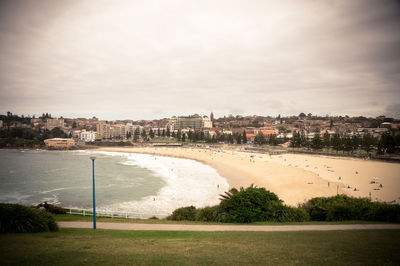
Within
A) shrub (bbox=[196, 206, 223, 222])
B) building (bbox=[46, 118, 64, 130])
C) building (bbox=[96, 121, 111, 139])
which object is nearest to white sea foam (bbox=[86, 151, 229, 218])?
shrub (bbox=[196, 206, 223, 222])

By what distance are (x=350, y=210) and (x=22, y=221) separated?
1590 centimetres

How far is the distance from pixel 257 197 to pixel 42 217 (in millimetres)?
10558

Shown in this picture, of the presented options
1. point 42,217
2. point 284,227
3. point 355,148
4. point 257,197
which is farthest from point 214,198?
point 355,148

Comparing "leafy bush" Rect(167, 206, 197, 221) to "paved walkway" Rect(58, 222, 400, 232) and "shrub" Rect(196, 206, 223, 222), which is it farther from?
"paved walkway" Rect(58, 222, 400, 232)

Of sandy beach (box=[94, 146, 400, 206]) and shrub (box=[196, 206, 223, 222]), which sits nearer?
shrub (box=[196, 206, 223, 222])

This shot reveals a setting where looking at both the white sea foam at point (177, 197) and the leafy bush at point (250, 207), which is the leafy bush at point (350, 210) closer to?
the leafy bush at point (250, 207)

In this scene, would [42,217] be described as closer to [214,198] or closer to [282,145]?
[214,198]

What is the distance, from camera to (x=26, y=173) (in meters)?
41.2

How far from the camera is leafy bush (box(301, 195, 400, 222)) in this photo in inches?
477

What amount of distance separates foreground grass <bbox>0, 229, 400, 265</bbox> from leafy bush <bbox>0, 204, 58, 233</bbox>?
0.60 metres

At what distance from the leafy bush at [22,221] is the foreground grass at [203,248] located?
598 millimetres

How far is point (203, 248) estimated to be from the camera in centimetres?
725

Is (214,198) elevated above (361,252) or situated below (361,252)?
below

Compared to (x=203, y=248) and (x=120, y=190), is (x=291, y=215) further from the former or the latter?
(x=120, y=190)
